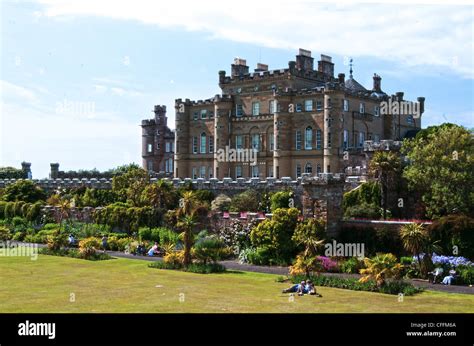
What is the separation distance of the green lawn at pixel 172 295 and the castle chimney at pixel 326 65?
4466 cm

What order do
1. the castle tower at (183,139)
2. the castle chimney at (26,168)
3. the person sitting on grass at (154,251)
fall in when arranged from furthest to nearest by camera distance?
the castle chimney at (26,168)
the castle tower at (183,139)
the person sitting on grass at (154,251)

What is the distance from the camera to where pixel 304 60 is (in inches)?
2729

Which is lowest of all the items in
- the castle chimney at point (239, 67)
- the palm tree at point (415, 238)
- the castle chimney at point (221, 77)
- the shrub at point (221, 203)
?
the palm tree at point (415, 238)

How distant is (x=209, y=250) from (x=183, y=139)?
41.6 m

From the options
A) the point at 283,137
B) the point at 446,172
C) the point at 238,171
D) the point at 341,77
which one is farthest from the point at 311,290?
the point at 238,171

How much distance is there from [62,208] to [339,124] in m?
26.5

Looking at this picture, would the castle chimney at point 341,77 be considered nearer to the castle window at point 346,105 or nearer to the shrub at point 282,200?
the castle window at point 346,105

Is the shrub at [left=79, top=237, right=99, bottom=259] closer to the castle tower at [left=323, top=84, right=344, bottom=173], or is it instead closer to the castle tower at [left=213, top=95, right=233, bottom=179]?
the castle tower at [left=323, top=84, right=344, bottom=173]

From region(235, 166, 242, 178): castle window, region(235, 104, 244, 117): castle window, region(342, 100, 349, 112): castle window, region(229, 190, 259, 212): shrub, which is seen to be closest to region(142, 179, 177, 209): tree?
region(229, 190, 259, 212): shrub

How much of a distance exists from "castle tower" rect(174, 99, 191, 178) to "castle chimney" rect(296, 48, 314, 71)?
44.5 feet

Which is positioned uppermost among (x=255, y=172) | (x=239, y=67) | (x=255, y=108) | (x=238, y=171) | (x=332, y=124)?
(x=239, y=67)

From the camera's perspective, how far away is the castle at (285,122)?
62.7 metres

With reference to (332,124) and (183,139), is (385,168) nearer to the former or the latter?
(332,124)

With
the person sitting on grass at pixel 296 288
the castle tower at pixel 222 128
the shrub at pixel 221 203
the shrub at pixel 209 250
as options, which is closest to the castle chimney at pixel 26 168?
the castle tower at pixel 222 128
